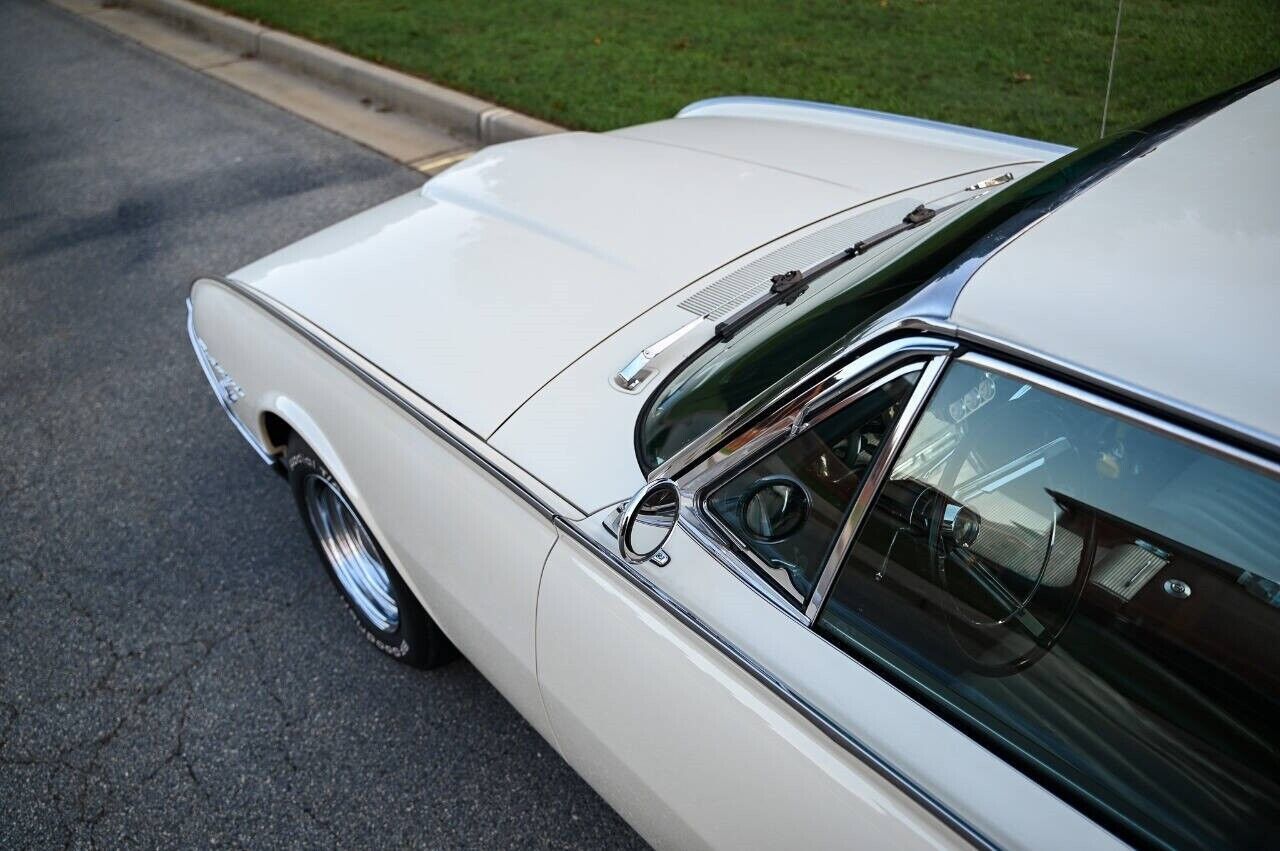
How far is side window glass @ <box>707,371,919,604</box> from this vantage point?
1.45 metres

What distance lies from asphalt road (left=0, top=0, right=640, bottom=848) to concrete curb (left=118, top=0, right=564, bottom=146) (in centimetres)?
88

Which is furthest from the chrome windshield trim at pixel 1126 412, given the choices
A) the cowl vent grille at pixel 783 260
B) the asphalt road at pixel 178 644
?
the asphalt road at pixel 178 644

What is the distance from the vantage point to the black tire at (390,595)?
2.48m

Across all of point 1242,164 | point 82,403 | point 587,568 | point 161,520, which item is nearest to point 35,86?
point 82,403

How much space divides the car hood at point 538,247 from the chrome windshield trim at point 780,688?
1.35 feet

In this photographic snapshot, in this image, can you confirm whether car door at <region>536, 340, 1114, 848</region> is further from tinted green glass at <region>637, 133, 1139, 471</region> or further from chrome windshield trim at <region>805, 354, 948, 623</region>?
tinted green glass at <region>637, 133, 1139, 471</region>

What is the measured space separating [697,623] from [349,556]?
60.0 inches

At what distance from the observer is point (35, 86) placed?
8.02 m

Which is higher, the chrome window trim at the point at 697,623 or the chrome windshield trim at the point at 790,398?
the chrome windshield trim at the point at 790,398

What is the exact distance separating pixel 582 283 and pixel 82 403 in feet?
9.21

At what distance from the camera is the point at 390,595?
2678 mm

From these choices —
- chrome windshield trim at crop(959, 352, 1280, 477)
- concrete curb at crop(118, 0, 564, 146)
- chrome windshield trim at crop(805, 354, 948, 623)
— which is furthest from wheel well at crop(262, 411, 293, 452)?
concrete curb at crop(118, 0, 564, 146)

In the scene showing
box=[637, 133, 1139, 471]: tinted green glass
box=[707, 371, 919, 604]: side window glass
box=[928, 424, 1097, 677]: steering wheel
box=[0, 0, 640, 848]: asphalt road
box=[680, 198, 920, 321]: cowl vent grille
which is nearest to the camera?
box=[928, 424, 1097, 677]: steering wheel

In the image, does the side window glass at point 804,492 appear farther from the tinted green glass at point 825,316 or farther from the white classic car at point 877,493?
the tinted green glass at point 825,316
